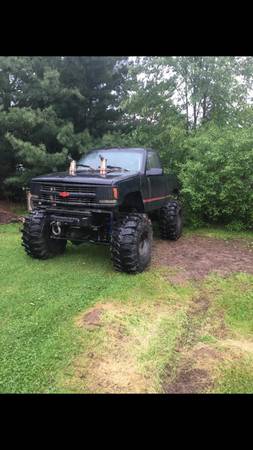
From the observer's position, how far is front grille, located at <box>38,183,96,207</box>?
589cm

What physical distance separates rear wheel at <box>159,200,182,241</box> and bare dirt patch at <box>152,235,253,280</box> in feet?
0.51

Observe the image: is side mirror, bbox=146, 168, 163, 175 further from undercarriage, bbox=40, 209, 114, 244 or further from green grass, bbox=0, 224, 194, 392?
green grass, bbox=0, 224, 194, 392

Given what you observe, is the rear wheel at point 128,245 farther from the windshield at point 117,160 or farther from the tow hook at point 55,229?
the windshield at point 117,160

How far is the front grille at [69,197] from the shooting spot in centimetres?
589

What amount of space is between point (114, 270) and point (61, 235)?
1.06 m

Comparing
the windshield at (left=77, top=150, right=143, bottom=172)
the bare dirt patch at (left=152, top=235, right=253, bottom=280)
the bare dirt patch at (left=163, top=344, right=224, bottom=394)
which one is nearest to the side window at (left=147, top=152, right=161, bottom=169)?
the windshield at (left=77, top=150, right=143, bottom=172)

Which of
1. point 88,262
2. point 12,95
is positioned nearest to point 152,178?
point 88,262

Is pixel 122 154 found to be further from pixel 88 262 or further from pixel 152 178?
pixel 88 262

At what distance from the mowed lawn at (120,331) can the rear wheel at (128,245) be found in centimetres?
A: 16

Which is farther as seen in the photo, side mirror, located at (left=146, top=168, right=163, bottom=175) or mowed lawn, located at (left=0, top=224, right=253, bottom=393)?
side mirror, located at (left=146, top=168, right=163, bottom=175)

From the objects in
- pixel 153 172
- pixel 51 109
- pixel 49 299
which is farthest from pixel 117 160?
pixel 51 109

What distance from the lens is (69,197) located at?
609 cm

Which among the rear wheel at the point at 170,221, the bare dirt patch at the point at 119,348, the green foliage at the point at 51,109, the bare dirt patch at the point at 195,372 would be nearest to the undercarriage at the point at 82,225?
the bare dirt patch at the point at 119,348

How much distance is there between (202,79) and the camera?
1246 cm
